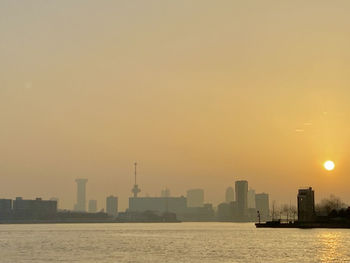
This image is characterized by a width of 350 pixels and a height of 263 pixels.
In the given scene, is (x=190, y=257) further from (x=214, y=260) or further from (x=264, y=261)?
(x=264, y=261)

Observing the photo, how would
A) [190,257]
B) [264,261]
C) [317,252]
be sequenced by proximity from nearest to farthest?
[264,261] < [190,257] < [317,252]

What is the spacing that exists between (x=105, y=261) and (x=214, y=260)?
15.4 metres

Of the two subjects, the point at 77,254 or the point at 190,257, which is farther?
the point at 77,254

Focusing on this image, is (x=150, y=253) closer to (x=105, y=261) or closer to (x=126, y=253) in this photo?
(x=126, y=253)

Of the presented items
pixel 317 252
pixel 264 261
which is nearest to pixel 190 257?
pixel 264 261

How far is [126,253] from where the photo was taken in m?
114

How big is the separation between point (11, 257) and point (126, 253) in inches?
727

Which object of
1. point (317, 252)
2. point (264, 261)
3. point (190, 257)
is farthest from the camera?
point (317, 252)

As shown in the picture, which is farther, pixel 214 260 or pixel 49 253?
pixel 49 253

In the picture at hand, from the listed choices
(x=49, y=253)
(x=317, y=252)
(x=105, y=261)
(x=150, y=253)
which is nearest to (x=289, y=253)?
(x=317, y=252)

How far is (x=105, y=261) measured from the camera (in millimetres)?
97375

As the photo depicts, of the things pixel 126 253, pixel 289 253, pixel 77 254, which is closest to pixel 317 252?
pixel 289 253

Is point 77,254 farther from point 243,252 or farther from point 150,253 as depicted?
point 243,252

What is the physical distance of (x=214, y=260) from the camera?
98.6 metres
